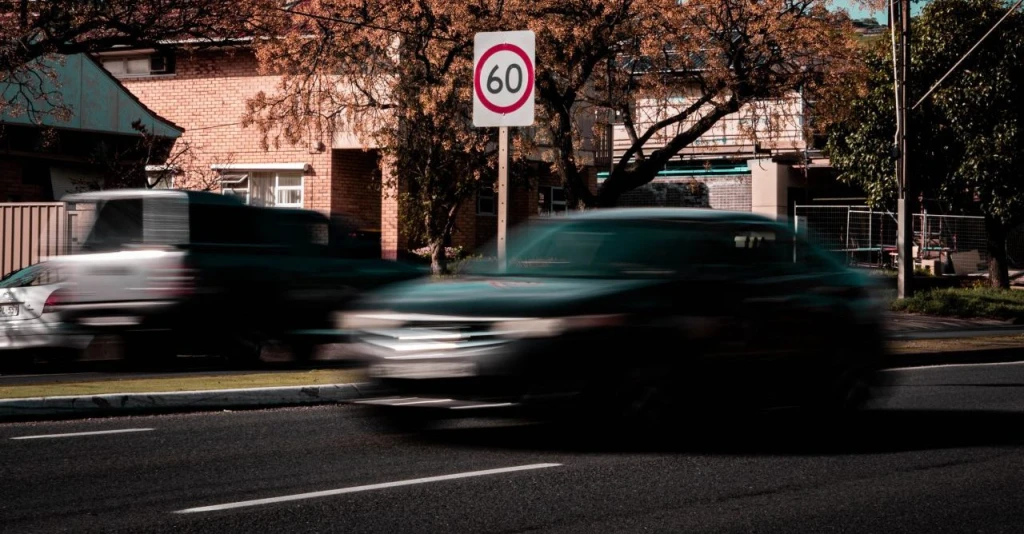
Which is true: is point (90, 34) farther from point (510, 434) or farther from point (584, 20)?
point (510, 434)

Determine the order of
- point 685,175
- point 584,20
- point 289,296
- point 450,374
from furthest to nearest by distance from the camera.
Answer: point 685,175 < point 584,20 < point 289,296 < point 450,374

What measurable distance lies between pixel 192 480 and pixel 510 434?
8.40 ft

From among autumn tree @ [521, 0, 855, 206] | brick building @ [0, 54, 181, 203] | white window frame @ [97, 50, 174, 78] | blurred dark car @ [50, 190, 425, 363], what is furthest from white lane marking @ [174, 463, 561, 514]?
white window frame @ [97, 50, 174, 78]

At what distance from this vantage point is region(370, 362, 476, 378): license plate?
8438mm

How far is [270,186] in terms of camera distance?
36.9 m

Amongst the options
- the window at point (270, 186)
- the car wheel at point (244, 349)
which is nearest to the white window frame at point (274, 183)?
the window at point (270, 186)

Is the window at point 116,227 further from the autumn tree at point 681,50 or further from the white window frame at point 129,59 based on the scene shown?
the white window frame at point 129,59

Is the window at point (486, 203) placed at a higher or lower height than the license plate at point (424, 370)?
higher

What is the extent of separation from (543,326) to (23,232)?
14034mm

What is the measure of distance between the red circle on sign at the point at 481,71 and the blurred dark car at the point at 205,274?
12.8ft

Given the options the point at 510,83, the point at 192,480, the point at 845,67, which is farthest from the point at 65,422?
the point at 845,67

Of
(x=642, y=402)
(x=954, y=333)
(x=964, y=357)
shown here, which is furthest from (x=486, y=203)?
(x=642, y=402)

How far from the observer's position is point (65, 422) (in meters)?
10.5

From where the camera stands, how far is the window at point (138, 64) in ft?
124
